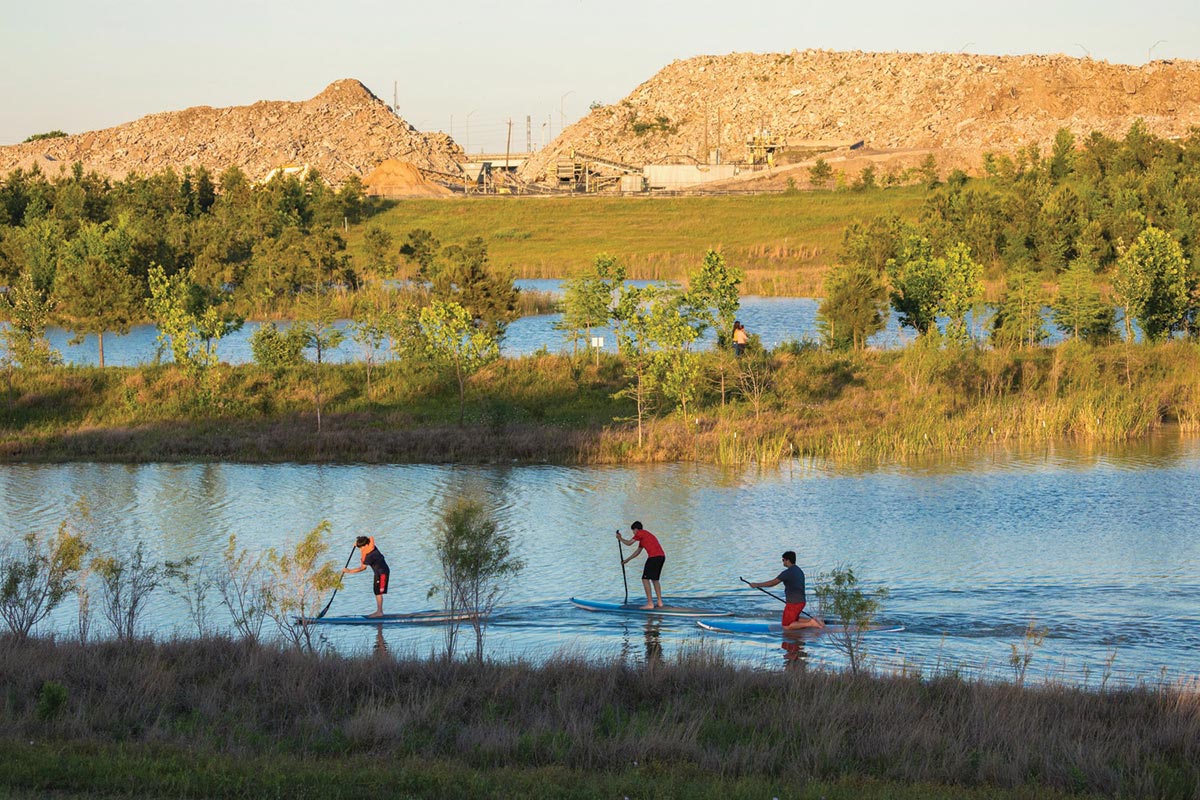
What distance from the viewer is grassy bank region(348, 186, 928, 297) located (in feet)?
282

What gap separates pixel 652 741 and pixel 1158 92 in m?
203

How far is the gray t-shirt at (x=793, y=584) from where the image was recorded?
1975 centimetres

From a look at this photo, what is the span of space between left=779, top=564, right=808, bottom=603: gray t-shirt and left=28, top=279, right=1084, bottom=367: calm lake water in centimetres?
2728

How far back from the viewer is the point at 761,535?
87.6 feet

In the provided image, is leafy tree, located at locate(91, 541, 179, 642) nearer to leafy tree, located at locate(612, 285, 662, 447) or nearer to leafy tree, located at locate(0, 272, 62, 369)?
leafy tree, located at locate(612, 285, 662, 447)

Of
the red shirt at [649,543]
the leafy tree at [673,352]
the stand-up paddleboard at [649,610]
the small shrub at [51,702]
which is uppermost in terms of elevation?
the leafy tree at [673,352]

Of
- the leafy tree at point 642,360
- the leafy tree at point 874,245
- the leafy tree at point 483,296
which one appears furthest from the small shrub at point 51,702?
the leafy tree at point 874,245

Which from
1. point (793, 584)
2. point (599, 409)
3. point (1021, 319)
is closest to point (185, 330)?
point (599, 409)

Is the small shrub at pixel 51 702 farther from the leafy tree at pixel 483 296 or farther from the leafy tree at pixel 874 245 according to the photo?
the leafy tree at pixel 874 245

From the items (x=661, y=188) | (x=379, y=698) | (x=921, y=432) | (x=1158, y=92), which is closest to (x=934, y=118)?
(x=1158, y=92)

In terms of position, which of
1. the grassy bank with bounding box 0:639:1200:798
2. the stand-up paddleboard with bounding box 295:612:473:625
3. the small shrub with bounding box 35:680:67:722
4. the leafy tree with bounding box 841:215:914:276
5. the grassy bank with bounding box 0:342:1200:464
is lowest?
the stand-up paddleboard with bounding box 295:612:473:625

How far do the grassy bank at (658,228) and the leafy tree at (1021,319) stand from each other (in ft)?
91.8

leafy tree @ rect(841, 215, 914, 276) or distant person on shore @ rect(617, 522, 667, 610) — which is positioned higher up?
leafy tree @ rect(841, 215, 914, 276)

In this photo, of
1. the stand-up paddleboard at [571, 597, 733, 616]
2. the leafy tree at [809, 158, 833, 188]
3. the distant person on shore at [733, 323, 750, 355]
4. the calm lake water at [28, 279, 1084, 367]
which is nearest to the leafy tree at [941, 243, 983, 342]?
the calm lake water at [28, 279, 1084, 367]
